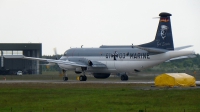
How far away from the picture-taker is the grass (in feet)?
141

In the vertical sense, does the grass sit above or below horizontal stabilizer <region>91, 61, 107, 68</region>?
below

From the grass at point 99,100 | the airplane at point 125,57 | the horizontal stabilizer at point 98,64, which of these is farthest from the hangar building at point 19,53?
the grass at point 99,100

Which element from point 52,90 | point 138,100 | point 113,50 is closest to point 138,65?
point 113,50

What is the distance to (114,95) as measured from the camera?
2103 inches

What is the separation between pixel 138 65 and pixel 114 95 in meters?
27.1

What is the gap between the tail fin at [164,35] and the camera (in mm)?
77875

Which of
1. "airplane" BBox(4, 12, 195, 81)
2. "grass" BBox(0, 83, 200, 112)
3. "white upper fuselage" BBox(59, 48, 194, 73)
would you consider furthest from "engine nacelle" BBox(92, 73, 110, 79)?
"grass" BBox(0, 83, 200, 112)

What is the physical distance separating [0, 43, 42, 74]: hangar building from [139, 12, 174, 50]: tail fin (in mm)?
43092

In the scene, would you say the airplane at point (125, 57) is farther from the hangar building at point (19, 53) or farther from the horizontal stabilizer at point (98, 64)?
the hangar building at point (19, 53)

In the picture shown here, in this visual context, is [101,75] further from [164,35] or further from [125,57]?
[164,35]

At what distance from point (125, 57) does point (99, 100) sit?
32.9 m

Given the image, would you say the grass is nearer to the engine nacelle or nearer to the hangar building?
the engine nacelle

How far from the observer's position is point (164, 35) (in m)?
77.9

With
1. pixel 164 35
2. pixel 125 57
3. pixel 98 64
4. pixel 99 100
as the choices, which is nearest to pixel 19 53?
pixel 98 64
